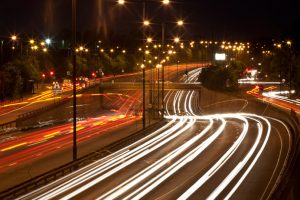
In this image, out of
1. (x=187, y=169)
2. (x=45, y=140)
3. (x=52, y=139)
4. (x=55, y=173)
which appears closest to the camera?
(x=55, y=173)

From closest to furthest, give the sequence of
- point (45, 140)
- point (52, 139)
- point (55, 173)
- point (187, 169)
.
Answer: point (55, 173), point (187, 169), point (45, 140), point (52, 139)

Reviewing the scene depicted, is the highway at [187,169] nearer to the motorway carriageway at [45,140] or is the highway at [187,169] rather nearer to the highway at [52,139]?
the highway at [52,139]

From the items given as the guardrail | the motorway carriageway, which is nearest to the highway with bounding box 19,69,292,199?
the guardrail

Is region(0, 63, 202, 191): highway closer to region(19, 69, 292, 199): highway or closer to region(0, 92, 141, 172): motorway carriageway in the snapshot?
region(0, 92, 141, 172): motorway carriageway

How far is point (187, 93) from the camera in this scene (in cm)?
9781

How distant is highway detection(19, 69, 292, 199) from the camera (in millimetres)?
19438

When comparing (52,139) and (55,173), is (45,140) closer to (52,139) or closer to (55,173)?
(52,139)

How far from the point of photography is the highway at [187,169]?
1944cm

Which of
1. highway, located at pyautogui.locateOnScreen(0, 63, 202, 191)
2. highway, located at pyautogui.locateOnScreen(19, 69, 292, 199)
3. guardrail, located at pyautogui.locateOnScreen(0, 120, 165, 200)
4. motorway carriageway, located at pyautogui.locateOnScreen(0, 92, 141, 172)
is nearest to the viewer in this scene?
guardrail, located at pyautogui.locateOnScreen(0, 120, 165, 200)

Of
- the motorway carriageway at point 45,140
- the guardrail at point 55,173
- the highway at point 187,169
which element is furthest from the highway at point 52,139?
the highway at point 187,169

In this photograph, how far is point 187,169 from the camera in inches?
983

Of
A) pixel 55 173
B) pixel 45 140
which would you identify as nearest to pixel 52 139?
pixel 45 140

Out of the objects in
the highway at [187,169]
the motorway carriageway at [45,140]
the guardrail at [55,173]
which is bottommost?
the motorway carriageway at [45,140]

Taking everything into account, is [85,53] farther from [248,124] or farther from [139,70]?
[248,124]
